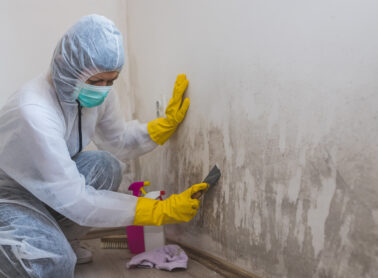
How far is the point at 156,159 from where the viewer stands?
189cm

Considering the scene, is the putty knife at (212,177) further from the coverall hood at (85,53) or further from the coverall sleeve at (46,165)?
the coverall hood at (85,53)

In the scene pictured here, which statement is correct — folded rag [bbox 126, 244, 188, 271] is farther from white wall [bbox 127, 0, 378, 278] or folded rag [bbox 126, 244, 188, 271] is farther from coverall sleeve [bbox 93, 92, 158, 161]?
coverall sleeve [bbox 93, 92, 158, 161]

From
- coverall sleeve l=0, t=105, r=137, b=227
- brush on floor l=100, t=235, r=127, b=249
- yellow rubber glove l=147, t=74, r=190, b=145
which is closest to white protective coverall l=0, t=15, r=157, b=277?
coverall sleeve l=0, t=105, r=137, b=227

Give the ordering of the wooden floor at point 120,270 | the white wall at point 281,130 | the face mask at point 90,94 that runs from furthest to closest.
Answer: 1. the wooden floor at point 120,270
2. the face mask at point 90,94
3. the white wall at point 281,130

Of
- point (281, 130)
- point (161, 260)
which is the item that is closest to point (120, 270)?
point (161, 260)

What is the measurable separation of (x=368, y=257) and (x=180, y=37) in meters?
1.15

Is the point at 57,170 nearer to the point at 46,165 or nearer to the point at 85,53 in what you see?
the point at 46,165

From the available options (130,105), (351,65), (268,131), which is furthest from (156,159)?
(351,65)

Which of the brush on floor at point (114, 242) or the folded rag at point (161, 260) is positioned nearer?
the folded rag at point (161, 260)

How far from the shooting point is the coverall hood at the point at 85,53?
3.93 ft

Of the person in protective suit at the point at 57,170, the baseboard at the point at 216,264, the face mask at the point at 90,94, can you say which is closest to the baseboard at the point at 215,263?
the baseboard at the point at 216,264

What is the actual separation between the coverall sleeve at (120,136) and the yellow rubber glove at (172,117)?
0.05 metres

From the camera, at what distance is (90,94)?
4.22 feet

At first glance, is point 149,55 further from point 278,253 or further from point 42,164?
point 278,253
